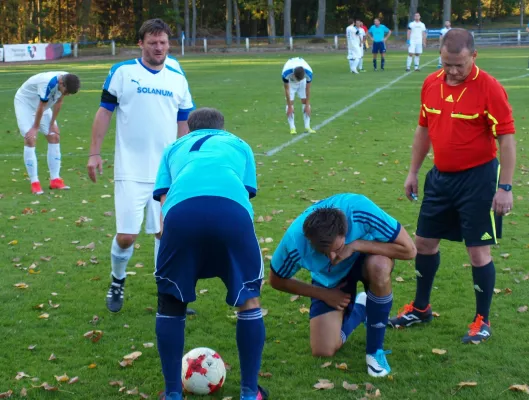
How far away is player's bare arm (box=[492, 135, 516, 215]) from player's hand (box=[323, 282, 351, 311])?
1.19 m

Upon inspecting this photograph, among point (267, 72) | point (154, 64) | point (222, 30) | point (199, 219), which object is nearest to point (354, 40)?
point (267, 72)

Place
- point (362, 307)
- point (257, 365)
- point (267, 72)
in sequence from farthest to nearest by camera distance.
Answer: point (267, 72) → point (362, 307) → point (257, 365)

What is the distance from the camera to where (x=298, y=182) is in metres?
11.3

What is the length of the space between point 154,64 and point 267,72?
90.7ft

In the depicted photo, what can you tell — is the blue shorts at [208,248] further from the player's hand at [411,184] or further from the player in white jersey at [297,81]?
the player in white jersey at [297,81]

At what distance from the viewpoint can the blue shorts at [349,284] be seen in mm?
5148

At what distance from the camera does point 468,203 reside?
5.25m

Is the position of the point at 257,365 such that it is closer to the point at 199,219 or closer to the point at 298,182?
the point at 199,219

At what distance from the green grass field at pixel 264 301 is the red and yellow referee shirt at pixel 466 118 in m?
1.33

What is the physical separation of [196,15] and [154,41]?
72019 mm

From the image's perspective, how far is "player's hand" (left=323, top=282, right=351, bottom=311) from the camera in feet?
17.1

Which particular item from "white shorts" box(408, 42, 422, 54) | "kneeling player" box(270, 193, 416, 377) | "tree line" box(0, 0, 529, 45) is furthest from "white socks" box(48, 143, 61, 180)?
"tree line" box(0, 0, 529, 45)

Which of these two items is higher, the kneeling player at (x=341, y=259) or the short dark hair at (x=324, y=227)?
the short dark hair at (x=324, y=227)

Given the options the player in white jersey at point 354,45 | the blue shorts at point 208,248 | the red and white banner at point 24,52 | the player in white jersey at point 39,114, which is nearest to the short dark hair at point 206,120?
the blue shorts at point 208,248
